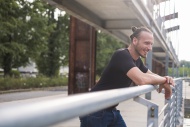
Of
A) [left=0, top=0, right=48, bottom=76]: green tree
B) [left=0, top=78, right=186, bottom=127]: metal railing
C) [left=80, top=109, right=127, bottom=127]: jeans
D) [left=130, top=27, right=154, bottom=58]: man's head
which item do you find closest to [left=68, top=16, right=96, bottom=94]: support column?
[left=0, top=0, right=48, bottom=76]: green tree

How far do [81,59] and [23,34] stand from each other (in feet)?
38.5

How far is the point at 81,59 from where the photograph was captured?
15.6m

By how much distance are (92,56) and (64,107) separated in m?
14.7

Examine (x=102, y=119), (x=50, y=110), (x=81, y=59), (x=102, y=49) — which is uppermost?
(x=102, y=49)

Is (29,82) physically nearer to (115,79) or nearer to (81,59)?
(81,59)

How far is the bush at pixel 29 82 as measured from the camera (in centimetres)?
2527

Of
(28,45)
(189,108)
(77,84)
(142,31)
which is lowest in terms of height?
(189,108)

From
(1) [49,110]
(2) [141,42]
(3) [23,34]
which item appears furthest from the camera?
(3) [23,34]

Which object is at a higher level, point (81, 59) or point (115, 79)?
point (81, 59)

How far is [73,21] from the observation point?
15688 mm

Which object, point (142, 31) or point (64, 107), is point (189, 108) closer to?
point (142, 31)

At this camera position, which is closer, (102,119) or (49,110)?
(49,110)

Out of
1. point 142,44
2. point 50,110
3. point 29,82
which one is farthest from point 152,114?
point 29,82

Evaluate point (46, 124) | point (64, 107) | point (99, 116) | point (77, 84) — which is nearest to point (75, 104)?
point (64, 107)
